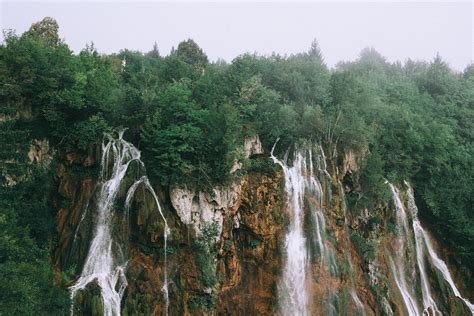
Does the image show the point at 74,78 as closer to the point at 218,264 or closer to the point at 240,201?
the point at 240,201

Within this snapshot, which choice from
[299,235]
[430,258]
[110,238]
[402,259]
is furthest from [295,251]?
[430,258]

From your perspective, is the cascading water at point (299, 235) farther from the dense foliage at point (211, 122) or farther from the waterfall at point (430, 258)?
the waterfall at point (430, 258)

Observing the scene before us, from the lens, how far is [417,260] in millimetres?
27578

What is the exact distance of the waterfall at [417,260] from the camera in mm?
26062

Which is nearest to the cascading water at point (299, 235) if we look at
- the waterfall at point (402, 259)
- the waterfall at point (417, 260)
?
the waterfall at point (402, 259)

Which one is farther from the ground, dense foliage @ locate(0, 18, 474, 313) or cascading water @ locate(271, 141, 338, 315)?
dense foliage @ locate(0, 18, 474, 313)

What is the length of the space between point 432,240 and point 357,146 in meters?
8.94

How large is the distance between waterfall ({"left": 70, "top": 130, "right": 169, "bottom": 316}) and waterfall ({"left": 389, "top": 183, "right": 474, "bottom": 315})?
15133 mm

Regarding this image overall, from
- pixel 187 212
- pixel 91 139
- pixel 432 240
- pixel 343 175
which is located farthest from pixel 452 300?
pixel 91 139

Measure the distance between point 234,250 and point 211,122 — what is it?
22.7ft

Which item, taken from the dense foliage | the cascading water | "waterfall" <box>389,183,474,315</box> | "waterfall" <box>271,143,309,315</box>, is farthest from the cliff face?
the dense foliage

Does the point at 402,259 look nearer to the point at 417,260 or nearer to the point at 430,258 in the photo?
the point at 417,260

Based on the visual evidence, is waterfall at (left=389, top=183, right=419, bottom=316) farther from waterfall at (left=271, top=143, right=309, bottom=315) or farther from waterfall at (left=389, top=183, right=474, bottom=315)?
waterfall at (left=271, top=143, right=309, bottom=315)

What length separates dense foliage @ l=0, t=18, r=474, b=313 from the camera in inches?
848
